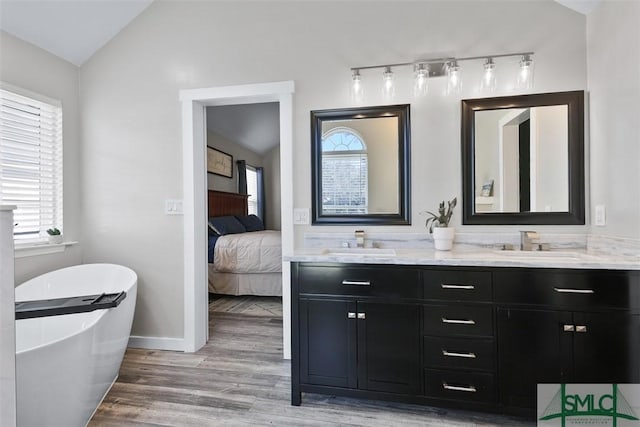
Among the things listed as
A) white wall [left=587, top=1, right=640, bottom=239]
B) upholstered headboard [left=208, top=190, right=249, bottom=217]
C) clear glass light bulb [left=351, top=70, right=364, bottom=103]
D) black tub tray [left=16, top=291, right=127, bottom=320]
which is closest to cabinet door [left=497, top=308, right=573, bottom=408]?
white wall [left=587, top=1, right=640, bottom=239]

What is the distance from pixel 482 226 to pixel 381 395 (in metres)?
1.33

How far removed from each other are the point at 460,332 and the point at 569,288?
60 cm

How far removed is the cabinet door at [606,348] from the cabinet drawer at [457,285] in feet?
1.51

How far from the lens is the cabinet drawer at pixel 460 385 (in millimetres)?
1844

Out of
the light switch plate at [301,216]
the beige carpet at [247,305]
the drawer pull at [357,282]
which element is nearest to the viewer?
the drawer pull at [357,282]

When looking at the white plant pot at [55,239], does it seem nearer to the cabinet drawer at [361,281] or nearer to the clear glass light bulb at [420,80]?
the cabinet drawer at [361,281]

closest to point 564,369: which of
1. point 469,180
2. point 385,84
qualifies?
point 469,180

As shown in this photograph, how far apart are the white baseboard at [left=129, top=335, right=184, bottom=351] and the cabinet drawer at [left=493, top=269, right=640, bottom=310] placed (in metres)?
2.49

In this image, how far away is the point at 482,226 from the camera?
2.41 meters

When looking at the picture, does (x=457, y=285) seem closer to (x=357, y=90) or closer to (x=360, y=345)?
(x=360, y=345)

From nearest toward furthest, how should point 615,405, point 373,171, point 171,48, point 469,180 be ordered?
point 615,405 → point 469,180 → point 373,171 → point 171,48

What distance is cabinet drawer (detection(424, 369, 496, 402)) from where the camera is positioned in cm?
184

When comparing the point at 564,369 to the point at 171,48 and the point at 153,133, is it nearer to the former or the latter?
the point at 153,133

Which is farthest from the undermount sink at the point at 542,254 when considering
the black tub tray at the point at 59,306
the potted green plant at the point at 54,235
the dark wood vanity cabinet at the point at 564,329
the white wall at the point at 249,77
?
the potted green plant at the point at 54,235
